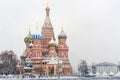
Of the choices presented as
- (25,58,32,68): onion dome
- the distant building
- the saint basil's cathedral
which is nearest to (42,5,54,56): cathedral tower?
the saint basil's cathedral

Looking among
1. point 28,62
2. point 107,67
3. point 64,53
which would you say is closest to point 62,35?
point 64,53

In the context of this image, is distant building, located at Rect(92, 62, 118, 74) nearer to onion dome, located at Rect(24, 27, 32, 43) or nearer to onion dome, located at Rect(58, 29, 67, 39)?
onion dome, located at Rect(58, 29, 67, 39)

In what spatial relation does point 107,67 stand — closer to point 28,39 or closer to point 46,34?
point 46,34

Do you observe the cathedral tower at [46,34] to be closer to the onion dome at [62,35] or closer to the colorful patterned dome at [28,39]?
the onion dome at [62,35]

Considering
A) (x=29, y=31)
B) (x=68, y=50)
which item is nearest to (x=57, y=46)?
(x=68, y=50)

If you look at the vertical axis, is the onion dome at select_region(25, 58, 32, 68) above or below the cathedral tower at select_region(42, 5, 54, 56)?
below

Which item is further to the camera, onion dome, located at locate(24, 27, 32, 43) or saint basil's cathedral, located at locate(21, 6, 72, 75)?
onion dome, located at locate(24, 27, 32, 43)

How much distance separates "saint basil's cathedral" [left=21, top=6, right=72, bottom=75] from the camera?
182 ft

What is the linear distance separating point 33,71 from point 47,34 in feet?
29.3

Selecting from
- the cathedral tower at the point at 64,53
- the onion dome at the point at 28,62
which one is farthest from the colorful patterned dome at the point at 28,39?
the onion dome at the point at 28,62

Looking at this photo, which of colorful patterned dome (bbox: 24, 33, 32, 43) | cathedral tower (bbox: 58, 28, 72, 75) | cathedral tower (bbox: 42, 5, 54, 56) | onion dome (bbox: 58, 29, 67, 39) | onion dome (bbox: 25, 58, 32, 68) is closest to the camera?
onion dome (bbox: 25, 58, 32, 68)

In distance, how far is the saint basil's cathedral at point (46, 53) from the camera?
55.4m

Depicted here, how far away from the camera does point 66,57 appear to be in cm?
6069

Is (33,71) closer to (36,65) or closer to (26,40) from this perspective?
(36,65)
